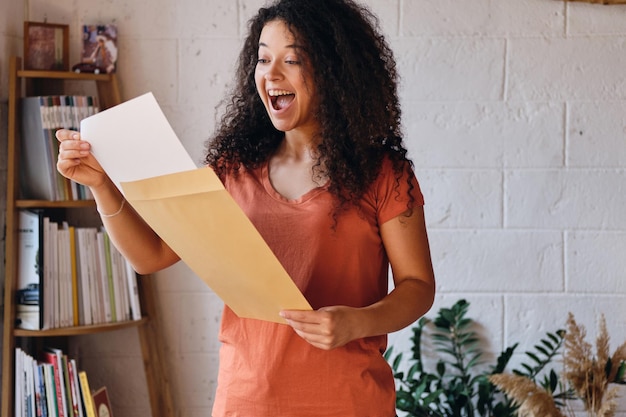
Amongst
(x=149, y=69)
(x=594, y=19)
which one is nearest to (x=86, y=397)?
(x=149, y=69)

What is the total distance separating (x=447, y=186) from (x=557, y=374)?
26.8 inches

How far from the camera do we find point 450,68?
2.46 m

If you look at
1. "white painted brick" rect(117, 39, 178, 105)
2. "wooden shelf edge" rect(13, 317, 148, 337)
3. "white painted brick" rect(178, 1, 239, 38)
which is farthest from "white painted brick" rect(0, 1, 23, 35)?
"wooden shelf edge" rect(13, 317, 148, 337)

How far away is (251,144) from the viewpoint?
1481 millimetres

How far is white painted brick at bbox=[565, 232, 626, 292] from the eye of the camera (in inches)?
96.3

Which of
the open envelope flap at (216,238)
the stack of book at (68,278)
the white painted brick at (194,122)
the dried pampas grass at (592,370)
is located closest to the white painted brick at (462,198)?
the dried pampas grass at (592,370)

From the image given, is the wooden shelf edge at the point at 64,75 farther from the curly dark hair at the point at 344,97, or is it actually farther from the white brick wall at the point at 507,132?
the curly dark hair at the point at 344,97

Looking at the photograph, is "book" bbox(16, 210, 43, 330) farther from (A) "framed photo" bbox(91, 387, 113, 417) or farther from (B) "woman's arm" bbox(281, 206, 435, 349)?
(B) "woman's arm" bbox(281, 206, 435, 349)

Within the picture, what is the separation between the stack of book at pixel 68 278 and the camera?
2.35 meters

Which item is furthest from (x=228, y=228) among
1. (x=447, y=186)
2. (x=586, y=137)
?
(x=586, y=137)

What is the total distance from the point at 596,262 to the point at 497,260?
0.30 metres

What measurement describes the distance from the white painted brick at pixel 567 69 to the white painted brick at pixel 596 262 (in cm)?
43

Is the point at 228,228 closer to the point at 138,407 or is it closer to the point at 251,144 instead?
the point at 251,144

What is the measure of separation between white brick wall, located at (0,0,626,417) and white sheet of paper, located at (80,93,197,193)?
1333 mm
